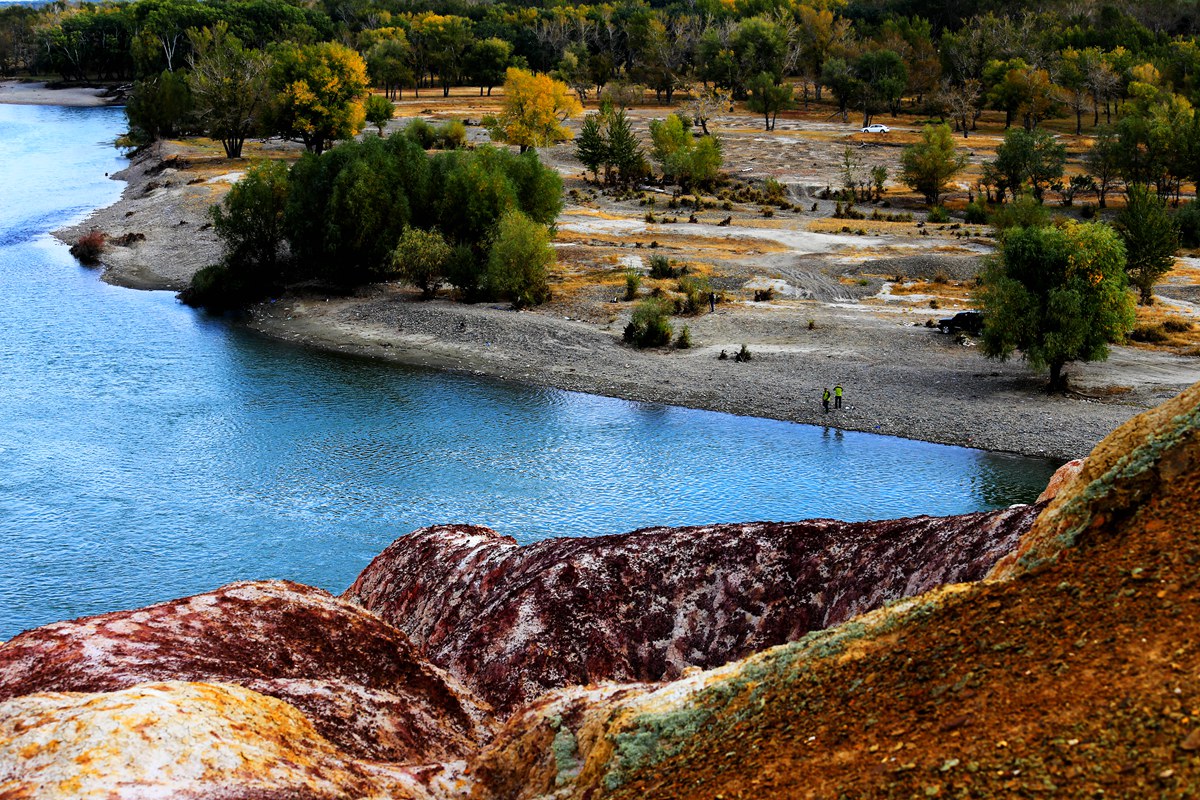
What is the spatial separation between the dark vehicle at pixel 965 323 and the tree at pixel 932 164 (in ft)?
138

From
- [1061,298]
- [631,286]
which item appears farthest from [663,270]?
[1061,298]

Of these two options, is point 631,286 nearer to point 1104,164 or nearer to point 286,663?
point 1104,164

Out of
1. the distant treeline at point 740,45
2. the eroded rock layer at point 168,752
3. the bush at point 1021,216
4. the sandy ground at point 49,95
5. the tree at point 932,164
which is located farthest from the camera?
the sandy ground at point 49,95

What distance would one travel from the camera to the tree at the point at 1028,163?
103 m

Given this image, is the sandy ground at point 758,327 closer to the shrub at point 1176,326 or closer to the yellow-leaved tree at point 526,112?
the shrub at point 1176,326

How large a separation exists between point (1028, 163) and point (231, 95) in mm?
76449

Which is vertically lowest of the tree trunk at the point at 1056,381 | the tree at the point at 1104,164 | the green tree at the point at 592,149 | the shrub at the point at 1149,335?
the tree trunk at the point at 1056,381

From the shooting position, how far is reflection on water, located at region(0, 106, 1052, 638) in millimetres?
42250

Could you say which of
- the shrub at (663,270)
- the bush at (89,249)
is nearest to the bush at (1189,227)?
the shrub at (663,270)

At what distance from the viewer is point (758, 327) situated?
6912 cm

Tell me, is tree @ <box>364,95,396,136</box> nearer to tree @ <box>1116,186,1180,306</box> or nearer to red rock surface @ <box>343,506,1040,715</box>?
tree @ <box>1116,186,1180,306</box>

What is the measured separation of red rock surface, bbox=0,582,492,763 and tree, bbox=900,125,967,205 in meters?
91.1

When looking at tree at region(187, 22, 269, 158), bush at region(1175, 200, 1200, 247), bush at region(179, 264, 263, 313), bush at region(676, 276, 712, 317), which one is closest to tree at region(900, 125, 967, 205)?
bush at region(1175, 200, 1200, 247)

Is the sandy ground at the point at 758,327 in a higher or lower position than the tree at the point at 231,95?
lower
